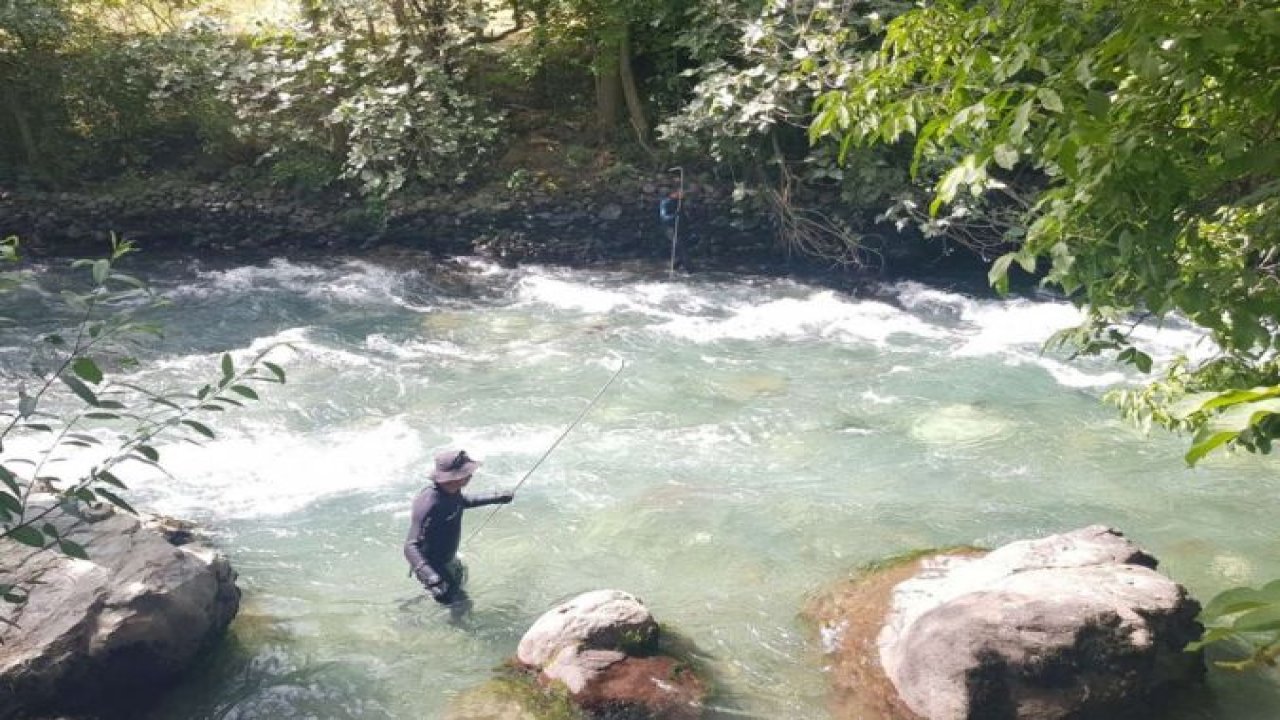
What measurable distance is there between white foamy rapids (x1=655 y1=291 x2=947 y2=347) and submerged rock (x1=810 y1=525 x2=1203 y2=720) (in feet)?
17.7

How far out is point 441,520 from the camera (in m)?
5.33

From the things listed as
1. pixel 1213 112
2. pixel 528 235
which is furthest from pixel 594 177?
pixel 1213 112

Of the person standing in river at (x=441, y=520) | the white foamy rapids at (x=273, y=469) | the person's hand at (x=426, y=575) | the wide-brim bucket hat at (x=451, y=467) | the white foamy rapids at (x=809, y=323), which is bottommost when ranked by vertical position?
the white foamy rapids at (x=273, y=469)

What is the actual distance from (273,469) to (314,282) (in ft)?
16.6

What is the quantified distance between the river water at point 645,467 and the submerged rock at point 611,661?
→ 0.26 metres

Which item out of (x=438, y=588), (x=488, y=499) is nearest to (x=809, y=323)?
(x=488, y=499)

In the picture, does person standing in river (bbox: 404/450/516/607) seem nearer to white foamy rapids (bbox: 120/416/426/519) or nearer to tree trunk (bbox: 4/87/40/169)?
white foamy rapids (bbox: 120/416/426/519)

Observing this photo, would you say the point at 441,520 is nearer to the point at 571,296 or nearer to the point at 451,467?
the point at 451,467

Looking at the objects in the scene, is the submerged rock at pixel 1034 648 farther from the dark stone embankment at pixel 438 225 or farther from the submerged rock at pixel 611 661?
the dark stone embankment at pixel 438 225

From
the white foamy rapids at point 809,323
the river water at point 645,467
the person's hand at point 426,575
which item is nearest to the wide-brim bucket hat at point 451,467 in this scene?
the person's hand at point 426,575

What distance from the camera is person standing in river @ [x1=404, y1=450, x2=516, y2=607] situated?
5.24m

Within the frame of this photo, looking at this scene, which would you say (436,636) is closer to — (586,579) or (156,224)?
(586,579)

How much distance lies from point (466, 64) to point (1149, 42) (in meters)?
12.9

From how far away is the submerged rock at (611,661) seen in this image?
448 centimetres
